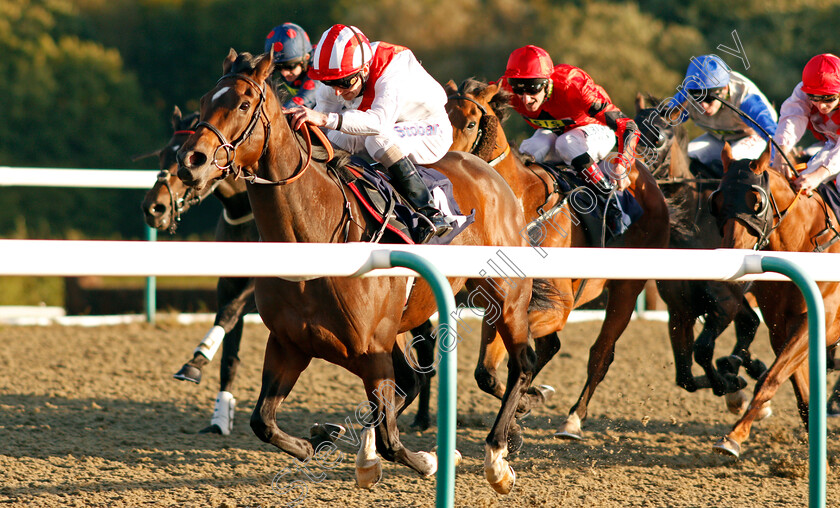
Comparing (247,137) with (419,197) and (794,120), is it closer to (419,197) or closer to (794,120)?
(419,197)

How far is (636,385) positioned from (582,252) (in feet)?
13.5

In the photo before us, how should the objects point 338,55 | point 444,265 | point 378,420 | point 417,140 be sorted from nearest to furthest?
point 444,265 → point 378,420 → point 338,55 → point 417,140

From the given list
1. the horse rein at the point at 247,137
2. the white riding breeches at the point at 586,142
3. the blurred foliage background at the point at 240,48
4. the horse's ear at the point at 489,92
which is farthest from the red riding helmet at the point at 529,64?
the blurred foliage background at the point at 240,48

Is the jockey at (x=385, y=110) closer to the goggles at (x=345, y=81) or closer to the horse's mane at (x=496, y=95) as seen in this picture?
the goggles at (x=345, y=81)

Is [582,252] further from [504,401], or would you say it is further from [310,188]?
[504,401]

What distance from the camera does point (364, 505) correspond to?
3.60 metres

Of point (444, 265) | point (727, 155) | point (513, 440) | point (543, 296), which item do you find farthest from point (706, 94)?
point (444, 265)

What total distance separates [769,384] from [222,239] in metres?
2.76

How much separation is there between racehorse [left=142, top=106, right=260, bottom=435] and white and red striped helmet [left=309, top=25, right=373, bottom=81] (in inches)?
49.3

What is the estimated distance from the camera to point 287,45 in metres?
5.09

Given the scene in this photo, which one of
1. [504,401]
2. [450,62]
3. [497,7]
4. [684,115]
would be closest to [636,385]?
[684,115]

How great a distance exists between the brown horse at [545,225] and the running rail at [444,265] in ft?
6.96

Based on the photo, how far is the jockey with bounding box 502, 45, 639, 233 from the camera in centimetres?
480

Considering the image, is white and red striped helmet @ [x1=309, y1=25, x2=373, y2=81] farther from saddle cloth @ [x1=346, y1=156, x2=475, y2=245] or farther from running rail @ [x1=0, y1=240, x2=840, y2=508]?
running rail @ [x1=0, y1=240, x2=840, y2=508]
